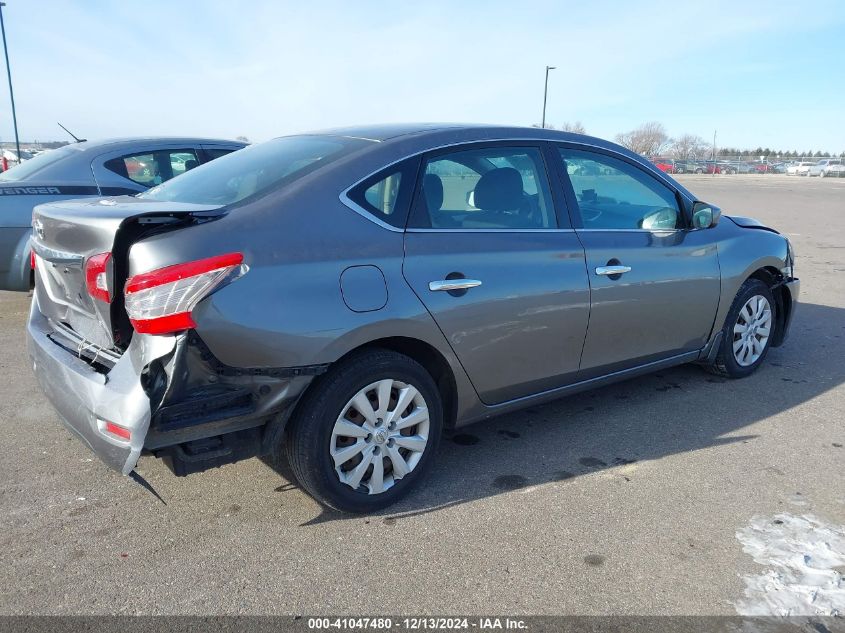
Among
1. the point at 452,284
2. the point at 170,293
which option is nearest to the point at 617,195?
the point at 452,284

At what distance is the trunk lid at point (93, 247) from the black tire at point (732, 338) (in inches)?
139

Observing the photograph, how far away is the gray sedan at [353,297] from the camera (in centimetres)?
254

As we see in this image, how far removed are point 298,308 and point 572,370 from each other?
5.69 ft

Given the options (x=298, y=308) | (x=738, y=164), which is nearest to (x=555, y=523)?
(x=298, y=308)

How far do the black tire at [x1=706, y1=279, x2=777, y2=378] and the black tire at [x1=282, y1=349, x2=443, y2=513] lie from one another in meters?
2.60

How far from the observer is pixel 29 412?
4191 millimetres

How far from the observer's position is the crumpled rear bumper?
8.16 feet

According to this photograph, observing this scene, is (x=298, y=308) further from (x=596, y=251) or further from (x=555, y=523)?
(x=596, y=251)

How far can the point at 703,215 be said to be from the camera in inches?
170

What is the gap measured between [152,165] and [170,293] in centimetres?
454

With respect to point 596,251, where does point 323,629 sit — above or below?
below

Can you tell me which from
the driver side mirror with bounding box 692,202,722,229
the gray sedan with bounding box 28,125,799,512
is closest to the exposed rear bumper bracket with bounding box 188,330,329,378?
the gray sedan with bounding box 28,125,799,512

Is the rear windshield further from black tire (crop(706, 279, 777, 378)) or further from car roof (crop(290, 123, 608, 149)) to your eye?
black tire (crop(706, 279, 777, 378))

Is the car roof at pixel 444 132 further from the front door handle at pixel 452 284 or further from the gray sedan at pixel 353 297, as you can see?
the front door handle at pixel 452 284
